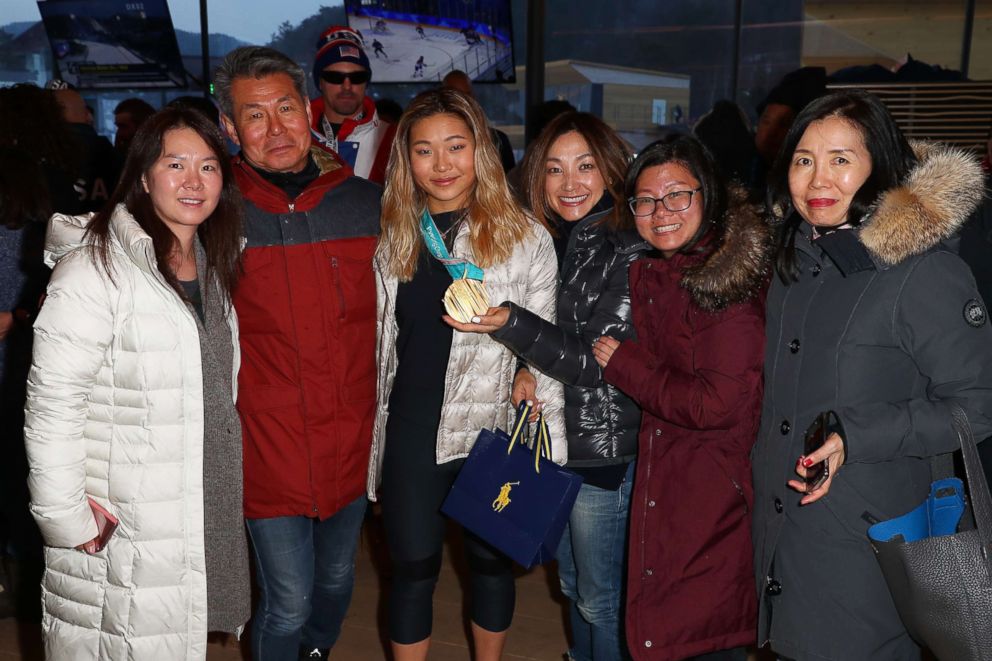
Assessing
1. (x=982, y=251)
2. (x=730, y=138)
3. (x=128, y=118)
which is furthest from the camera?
(x=128, y=118)

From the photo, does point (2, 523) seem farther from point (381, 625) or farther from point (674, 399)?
point (674, 399)

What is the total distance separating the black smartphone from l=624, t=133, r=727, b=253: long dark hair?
1.80 feet

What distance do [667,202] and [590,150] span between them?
16.1 inches

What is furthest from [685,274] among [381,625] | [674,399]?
[381,625]

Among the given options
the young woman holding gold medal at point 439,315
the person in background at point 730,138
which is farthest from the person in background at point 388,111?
the young woman holding gold medal at point 439,315

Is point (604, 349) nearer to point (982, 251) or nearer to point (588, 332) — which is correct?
point (588, 332)

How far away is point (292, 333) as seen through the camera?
234 cm

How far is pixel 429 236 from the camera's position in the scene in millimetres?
2463

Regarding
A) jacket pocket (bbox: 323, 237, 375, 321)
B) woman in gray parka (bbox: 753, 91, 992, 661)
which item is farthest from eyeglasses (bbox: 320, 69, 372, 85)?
woman in gray parka (bbox: 753, 91, 992, 661)

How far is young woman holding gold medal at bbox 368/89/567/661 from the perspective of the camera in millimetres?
2457

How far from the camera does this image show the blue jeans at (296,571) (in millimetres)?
2426

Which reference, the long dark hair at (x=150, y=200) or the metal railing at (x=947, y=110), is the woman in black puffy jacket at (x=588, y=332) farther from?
the metal railing at (x=947, y=110)

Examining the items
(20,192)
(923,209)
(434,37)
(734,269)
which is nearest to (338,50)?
(20,192)

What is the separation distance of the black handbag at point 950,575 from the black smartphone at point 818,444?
15 centimetres
